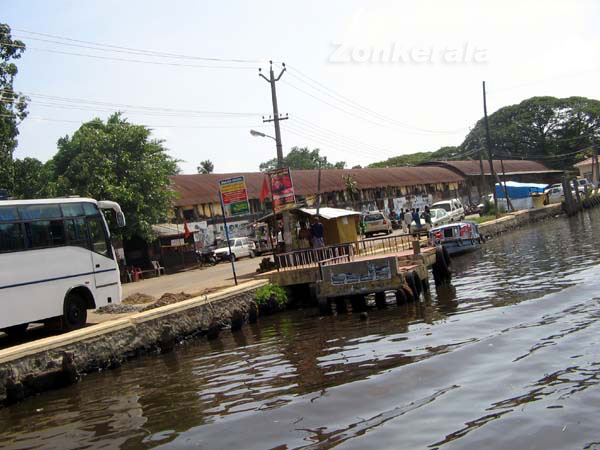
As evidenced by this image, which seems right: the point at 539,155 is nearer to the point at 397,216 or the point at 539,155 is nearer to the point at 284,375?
the point at 397,216

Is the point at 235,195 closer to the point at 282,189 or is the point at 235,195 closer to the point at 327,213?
the point at 282,189

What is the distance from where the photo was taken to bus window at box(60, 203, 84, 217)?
52.0 feet

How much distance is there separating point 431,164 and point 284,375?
6450 centimetres

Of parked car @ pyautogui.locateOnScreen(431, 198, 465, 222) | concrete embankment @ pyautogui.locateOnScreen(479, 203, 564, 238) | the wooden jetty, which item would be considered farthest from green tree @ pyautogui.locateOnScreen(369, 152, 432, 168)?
the wooden jetty

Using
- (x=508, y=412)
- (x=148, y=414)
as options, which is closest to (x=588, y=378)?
(x=508, y=412)

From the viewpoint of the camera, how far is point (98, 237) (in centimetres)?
1667

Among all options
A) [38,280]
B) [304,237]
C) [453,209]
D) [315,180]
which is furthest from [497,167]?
[38,280]

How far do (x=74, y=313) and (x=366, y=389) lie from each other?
858 cm

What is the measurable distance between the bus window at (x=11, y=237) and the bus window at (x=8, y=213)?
0.45 feet

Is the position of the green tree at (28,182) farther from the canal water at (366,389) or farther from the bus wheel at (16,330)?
the canal water at (366,389)

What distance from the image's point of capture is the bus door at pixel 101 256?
1642cm

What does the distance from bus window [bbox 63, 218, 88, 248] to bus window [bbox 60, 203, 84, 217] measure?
5.1 inches

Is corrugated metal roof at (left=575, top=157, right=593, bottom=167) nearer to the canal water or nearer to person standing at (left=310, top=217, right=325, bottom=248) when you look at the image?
person standing at (left=310, top=217, right=325, bottom=248)

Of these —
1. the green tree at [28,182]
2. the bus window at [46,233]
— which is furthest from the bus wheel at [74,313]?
the green tree at [28,182]
